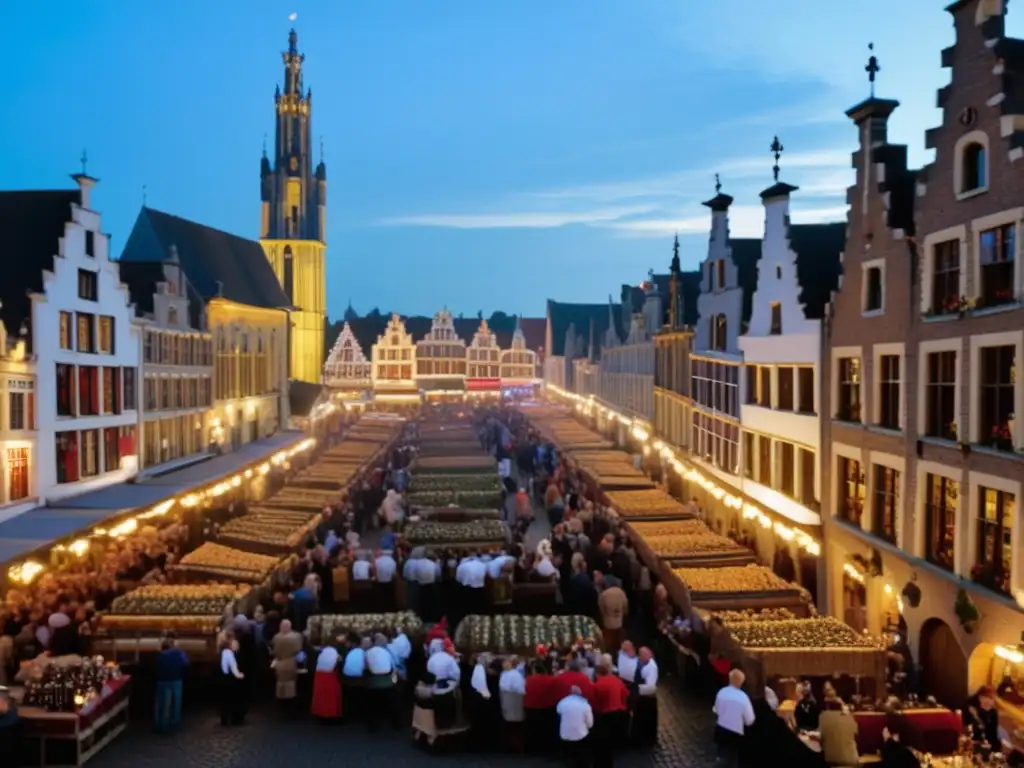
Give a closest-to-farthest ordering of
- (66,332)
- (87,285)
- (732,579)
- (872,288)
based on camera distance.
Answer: (732,579)
(872,288)
(66,332)
(87,285)

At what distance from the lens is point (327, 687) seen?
16.0 m

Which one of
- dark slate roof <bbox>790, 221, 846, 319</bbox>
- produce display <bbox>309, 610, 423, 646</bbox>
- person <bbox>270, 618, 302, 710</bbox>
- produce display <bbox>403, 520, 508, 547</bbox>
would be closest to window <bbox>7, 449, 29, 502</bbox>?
produce display <bbox>403, 520, 508, 547</bbox>

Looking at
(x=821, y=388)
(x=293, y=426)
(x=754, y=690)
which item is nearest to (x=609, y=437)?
(x=293, y=426)

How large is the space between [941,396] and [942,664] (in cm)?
452

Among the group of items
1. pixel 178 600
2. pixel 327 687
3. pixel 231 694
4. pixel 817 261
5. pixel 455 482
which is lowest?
pixel 231 694

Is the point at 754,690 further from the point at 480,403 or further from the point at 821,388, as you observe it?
the point at 480,403

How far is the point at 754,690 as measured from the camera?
15328 mm

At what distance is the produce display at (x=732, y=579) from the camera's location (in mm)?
19078

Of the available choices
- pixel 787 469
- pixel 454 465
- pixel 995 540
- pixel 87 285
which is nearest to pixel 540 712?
pixel 995 540

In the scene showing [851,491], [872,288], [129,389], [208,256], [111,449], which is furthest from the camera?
[208,256]

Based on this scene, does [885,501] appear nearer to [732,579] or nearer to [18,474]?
[732,579]

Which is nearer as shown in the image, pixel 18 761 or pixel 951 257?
pixel 18 761

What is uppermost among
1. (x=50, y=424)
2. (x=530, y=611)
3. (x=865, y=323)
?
(x=865, y=323)

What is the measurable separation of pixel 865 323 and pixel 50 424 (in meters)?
20.3
